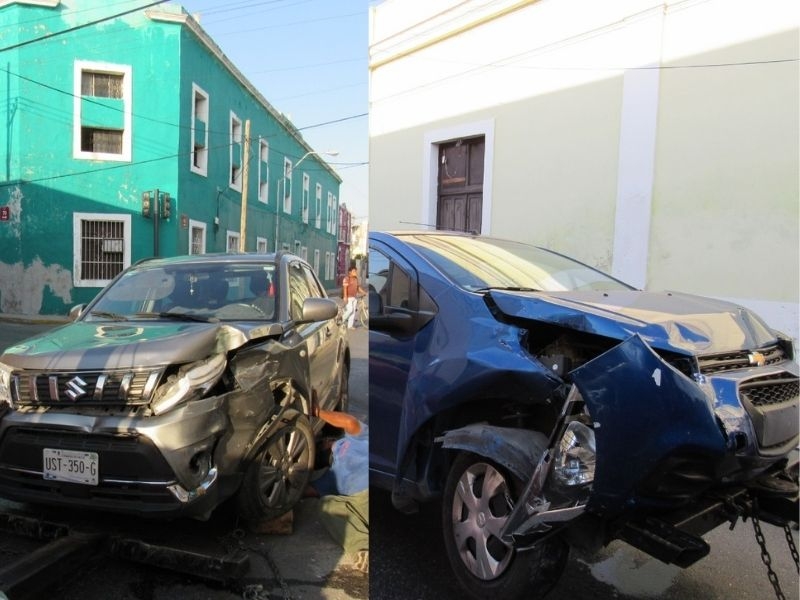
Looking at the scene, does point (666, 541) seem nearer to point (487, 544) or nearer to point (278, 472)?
point (487, 544)

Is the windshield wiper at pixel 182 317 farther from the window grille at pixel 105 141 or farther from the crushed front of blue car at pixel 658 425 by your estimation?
the crushed front of blue car at pixel 658 425

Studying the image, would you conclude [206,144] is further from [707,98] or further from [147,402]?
[707,98]

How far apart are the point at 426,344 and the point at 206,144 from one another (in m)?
0.44

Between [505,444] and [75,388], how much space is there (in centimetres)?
56

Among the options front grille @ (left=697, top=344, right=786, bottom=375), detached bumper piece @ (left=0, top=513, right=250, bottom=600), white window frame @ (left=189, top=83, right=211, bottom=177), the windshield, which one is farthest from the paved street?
front grille @ (left=697, top=344, right=786, bottom=375)

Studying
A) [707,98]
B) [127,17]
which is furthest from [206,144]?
[707,98]

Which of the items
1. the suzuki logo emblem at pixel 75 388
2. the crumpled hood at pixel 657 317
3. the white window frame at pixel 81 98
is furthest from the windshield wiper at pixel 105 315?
the crumpled hood at pixel 657 317

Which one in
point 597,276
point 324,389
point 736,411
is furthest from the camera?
point 324,389

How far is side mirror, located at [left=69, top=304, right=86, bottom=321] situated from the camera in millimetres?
796

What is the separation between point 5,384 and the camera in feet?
2.44

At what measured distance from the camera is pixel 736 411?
52 cm

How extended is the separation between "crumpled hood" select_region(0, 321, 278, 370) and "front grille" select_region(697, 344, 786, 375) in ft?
1.81

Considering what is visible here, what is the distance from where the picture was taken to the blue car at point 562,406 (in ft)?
1.76

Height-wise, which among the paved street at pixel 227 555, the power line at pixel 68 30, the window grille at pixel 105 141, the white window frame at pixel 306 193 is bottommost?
the paved street at pixel 227 555
